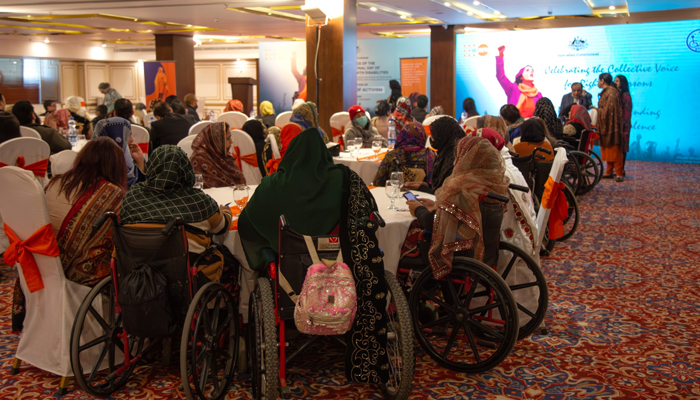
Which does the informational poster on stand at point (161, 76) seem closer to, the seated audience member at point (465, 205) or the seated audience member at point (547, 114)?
the seated audience member at point (547, 114)

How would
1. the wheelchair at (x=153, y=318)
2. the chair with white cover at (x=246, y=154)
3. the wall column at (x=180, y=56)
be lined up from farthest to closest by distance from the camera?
the wall column at (x=180, y=56), the chair with white cover at (x=246, y=154), the wheelchair at (x=153, y=318)

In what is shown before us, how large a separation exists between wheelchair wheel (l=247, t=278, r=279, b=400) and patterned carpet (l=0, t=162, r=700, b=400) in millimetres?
208

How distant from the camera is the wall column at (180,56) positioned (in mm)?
15602

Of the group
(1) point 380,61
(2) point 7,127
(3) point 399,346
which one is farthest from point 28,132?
(1) point 380,61

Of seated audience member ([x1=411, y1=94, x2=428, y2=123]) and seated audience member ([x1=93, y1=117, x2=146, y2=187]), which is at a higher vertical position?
seated audience member ([x1=411, y1=94, x2=428, y2=123])

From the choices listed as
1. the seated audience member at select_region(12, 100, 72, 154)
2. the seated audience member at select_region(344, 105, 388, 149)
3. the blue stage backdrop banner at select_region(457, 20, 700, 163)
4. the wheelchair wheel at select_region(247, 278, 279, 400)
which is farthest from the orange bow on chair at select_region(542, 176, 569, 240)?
the blue stage backdrop banner at select_region(457, 20, 700, 163)

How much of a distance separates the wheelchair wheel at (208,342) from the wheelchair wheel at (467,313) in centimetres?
93

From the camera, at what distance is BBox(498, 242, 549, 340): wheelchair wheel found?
3273 mm

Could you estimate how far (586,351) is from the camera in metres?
3.39

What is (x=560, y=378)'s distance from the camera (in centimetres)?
305

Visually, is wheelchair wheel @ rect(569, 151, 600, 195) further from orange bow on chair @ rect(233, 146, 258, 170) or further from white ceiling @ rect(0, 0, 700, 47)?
orange bow on chair @ rect(233, 146, 258, 170)

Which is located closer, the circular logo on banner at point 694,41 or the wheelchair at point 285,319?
the wheelchair at point 285,319

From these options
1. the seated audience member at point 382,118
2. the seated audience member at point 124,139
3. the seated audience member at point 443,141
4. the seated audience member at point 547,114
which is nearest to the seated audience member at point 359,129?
the seated audience member at point 382,118

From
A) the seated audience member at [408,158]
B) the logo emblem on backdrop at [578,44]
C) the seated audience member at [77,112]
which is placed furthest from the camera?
the logo emblem on backdrop at [578,44]
